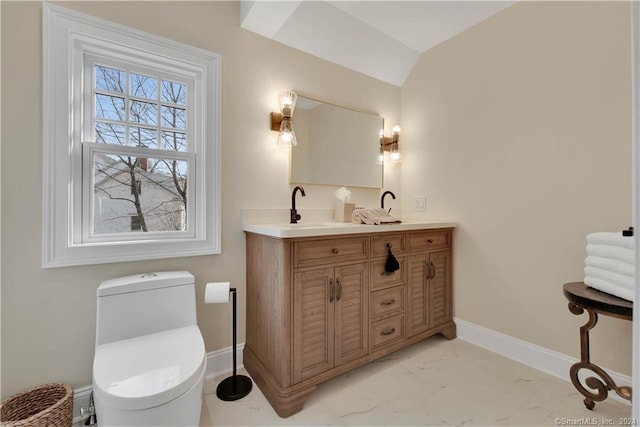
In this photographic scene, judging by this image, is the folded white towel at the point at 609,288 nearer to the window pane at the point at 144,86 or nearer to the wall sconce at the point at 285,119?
the wall sconce at the point at 285,119

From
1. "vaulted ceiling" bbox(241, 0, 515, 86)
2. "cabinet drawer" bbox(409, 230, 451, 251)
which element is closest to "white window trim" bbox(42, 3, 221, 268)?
"vaulted ceiling" bbox(241, 0, 515, 86)

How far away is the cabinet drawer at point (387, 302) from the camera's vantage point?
187 cm

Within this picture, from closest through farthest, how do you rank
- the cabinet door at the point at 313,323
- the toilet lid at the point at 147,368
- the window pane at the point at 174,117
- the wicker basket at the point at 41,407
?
the toilet lid at the point at 147,368, the wicker basket at the point at 41,407, the cabinet door at the point at 313,323, the window pane at the point at 174,117

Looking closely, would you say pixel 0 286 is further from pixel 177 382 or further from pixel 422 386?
pixel 422 386

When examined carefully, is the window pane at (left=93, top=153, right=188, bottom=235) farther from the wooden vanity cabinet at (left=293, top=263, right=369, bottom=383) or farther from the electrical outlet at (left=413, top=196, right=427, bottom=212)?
the electrical outlet at (left=413, top=196, right=427, bottom=212)

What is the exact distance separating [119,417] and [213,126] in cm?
151

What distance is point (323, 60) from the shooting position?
7.48ft

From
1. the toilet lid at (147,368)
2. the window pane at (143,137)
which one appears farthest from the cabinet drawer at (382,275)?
the window pane at (143,137)

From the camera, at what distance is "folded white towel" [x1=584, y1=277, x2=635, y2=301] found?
1279 millimetres

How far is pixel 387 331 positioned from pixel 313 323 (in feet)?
2.03

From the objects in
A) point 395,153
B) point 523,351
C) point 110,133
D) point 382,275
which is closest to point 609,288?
point 523,351

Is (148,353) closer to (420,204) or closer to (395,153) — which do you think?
(420,204)

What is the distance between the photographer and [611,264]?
1.35 m

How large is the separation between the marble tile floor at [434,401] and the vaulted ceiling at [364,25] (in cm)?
235
